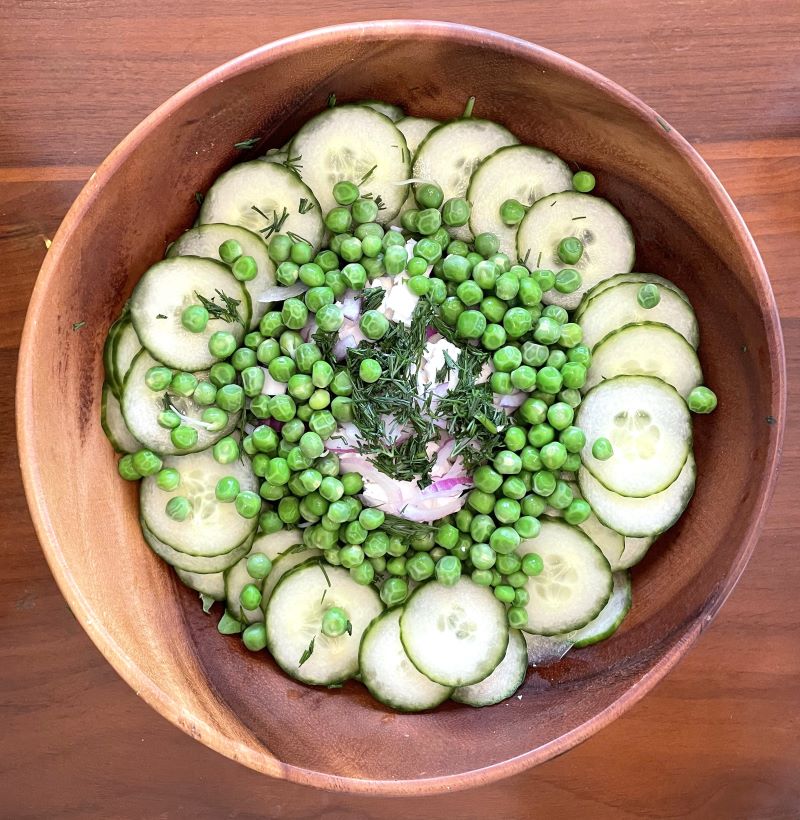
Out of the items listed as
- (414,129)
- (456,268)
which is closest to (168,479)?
(456,268)

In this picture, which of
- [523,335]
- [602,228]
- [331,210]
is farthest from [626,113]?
[331,210]

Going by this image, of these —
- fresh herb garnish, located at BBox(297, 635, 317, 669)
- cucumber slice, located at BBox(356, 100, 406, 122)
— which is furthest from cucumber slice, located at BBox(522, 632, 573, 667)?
cucumber slice, located at BBox(356, 100, 406, 122)

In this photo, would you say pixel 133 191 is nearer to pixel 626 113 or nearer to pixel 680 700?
pixel 626 113

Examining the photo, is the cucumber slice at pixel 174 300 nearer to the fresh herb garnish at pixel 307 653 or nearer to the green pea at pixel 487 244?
the green pea at pixel 487 244

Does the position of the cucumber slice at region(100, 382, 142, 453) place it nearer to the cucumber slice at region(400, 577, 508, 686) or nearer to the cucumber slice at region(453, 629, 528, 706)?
the cucumber slice at region(400, 577, 508, 686)

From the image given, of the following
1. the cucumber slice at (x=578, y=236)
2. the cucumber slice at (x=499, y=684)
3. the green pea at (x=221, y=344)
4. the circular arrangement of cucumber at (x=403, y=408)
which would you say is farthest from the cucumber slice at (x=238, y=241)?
the cucumber slice at (x=499, y=684)

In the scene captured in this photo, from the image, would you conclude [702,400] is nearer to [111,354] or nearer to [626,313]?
[626,313]
